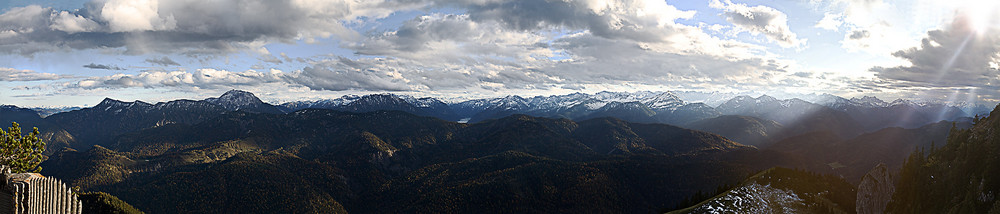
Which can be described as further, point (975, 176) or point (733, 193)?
point (733, 193)

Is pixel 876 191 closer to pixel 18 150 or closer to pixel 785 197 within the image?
pixel 785 197

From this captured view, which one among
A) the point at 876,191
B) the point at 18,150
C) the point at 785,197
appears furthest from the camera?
the point at 785,197

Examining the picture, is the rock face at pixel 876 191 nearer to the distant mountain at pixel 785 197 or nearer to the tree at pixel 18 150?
the distant mountain at pixel 785 197

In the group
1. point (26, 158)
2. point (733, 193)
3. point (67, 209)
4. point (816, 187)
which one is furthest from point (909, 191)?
point (26, 158)

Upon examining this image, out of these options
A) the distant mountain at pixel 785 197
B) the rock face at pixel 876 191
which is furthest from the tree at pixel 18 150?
the rock face at pixel 876 191

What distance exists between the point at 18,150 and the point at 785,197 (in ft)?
505

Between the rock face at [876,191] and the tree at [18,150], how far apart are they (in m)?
137

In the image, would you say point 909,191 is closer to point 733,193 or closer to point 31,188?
point 733,193

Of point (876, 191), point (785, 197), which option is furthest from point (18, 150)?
point (785, 197)

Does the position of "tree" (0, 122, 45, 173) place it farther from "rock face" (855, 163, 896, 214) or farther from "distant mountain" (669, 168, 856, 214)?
"rock face" (855, 163, 896, 214)

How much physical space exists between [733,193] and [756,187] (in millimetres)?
16963

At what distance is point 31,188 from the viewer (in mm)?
18641

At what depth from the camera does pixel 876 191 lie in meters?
96.7

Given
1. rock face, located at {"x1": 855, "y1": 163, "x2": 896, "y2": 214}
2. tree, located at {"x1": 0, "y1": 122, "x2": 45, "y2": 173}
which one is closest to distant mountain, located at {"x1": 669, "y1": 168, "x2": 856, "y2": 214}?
rock face, located at {"x1": 855, "y1": 163, "x2": 896, "y2": 214}
